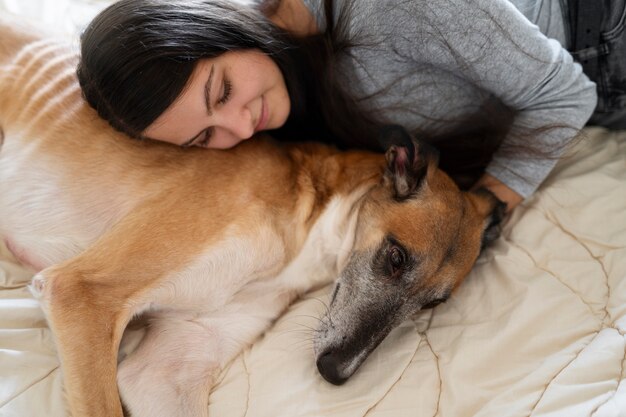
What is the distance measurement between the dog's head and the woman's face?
526 mm

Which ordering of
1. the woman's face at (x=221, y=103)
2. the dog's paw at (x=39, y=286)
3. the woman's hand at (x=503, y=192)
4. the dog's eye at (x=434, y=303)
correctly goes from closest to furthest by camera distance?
the dog's paw at (x=39, y=286) → the woman's face at (x=221, y=103) → the dog's eye at (x=434, y=303) → the woman's hand at (x=503, y=192)

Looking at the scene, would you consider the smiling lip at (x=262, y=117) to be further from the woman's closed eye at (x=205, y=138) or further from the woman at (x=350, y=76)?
the woman's closed eye at (x=205, y=138)

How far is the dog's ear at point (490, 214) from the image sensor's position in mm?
2273

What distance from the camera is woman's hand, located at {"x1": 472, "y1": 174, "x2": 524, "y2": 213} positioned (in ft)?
7.86

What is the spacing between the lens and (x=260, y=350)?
2.09 metres

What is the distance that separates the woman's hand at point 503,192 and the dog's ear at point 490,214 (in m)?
0.07

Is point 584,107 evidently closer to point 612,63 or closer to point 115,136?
point 612,63

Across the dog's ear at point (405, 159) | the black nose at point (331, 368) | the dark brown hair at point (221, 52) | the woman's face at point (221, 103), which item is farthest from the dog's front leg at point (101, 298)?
the dog's ear at point (405, 159)

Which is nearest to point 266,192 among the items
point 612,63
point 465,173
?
point 465,173

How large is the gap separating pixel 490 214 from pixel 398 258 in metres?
0.51

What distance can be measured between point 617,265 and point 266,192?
1328 millimetres

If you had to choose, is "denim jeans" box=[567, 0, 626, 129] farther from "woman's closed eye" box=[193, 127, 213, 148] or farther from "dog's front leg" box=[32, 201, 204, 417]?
"dog's front leg" box=[32, 201, 204, 417]

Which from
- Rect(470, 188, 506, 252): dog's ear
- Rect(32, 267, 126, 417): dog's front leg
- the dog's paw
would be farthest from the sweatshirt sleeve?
the dog's paw

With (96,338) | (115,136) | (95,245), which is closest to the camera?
(96,338)
